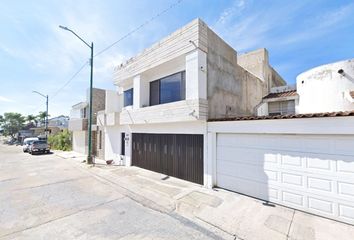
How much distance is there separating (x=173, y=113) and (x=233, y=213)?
4.86 meters

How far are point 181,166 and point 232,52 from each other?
7.13m

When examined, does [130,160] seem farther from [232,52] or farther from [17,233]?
[232,52]

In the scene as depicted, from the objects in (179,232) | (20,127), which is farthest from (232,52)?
(20,127)

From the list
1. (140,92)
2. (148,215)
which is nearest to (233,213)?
(148,215)

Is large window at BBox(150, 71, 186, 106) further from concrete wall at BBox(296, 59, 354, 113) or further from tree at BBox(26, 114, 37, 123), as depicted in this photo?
tree at BBox(26, 114, 37, 123)

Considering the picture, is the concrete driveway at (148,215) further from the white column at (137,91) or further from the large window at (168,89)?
the white column at (137,91)

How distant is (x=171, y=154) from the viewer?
955cm

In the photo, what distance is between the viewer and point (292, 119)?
5645 mm

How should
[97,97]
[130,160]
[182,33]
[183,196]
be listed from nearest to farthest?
1. [183,196]
2. [182,33]
3. [130,160]
4. [97,97]

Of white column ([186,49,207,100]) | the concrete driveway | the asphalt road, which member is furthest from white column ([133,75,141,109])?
the asphalt road

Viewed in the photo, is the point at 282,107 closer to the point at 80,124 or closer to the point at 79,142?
the point at 80,124

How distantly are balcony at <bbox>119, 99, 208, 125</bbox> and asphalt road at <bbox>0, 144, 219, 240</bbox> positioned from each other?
3923 millimetres

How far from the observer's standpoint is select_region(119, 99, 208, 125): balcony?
7.65 meters

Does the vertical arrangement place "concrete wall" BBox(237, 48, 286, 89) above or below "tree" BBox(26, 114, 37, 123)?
above
